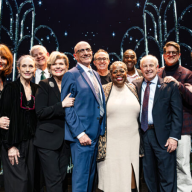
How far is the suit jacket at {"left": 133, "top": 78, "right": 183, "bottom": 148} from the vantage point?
2.63m

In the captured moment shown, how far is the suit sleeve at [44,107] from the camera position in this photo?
238 cm

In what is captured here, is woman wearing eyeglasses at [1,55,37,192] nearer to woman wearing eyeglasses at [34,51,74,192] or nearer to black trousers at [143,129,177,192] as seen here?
woman wearing eyeglasses at [34,51,74,192]

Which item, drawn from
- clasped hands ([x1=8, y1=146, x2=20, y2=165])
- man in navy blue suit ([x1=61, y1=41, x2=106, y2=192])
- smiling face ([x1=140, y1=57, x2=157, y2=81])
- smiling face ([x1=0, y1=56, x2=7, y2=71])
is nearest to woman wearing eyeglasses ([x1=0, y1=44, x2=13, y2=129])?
smiling face ([x1=0, y1=56, x2=7, y2=71])

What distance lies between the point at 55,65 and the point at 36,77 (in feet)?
2.74

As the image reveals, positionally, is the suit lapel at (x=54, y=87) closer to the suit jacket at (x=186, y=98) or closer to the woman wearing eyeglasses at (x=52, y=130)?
the woman wearing eyeglasses at (x=52, y=130)

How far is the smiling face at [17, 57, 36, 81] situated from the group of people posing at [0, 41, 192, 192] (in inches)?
0.5

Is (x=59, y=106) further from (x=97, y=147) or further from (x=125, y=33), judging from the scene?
(x=125, y=33)

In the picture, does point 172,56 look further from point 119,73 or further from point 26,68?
point 26,68

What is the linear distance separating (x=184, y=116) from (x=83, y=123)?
1.53m

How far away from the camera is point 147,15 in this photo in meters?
5.83

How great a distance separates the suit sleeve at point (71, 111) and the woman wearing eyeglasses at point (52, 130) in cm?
7

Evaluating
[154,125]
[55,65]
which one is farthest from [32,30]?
[154,125]

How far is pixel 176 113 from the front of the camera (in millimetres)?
2666

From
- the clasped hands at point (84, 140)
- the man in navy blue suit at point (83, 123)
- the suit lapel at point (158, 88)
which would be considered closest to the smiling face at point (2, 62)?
the man in navy blue suit at point (83, 123)
